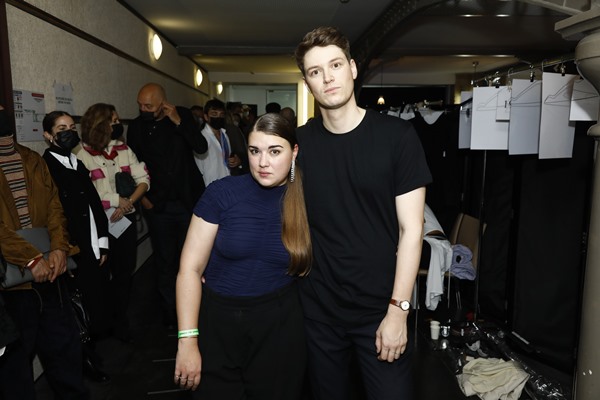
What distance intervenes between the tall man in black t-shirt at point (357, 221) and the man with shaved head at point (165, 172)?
7.28 ft

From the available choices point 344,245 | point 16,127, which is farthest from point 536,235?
point 16,127

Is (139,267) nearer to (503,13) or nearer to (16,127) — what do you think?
(16,127)

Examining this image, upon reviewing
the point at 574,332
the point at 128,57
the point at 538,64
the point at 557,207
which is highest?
the point at 128,57

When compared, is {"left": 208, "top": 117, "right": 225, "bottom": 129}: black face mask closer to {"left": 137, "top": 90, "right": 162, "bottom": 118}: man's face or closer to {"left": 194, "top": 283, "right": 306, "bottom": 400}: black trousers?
{"left": 137, "top": 90, "right": 162, "bottom": 118}: man's face

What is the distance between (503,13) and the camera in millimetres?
5355

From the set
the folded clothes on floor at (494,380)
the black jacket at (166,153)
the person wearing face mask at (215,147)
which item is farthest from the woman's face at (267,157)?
the person wearing face mask at (215,147)

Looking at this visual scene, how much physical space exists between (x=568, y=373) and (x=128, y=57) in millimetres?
4529

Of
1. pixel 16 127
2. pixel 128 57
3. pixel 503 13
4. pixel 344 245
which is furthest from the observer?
pixel 503 13

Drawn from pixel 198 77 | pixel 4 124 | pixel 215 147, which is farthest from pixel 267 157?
pixel 198 77

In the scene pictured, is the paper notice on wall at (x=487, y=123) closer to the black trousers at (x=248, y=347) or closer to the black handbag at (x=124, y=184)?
the black trousers at (x=248, y=347)

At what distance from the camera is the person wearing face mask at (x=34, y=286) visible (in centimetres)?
218

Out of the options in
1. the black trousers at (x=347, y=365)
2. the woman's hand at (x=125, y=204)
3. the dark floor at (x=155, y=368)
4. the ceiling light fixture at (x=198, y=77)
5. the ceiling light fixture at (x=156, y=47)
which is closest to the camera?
the black trousers at (x=347, y=365)

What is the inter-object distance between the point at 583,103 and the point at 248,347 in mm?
1679

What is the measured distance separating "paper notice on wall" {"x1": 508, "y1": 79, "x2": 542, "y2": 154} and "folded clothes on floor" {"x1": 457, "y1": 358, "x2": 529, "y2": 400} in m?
1.25
